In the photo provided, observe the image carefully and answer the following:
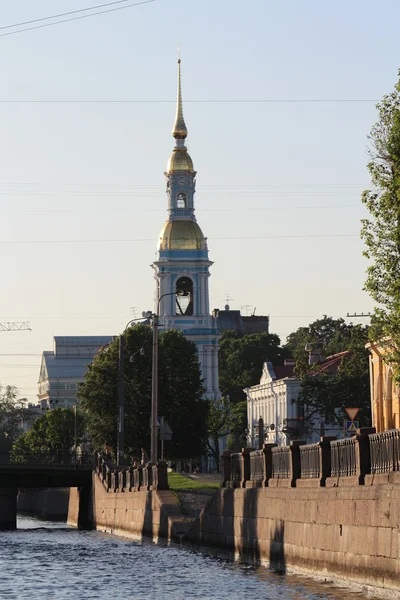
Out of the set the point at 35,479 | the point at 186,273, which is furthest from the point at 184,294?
the point at 35,479

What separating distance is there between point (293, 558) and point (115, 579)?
5.11 m

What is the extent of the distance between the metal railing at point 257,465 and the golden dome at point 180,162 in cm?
12049

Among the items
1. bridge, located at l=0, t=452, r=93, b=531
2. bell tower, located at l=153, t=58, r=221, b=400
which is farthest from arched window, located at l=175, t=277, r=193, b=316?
bridge, located at l=0, t=452, r=93, b=531

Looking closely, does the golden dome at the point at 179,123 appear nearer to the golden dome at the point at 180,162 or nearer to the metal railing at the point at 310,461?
the golden dome at the point at 180,162

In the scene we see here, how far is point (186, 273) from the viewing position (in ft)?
540

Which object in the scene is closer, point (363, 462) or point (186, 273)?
point (363, 462)

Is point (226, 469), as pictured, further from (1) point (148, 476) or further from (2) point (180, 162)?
(2) point (180, 162)

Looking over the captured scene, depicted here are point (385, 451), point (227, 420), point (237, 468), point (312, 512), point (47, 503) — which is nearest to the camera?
point (385, 451)

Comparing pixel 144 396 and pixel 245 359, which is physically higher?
pixel 245 359

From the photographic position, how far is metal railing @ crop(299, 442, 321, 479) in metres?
39.8

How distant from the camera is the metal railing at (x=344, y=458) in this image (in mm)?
35906

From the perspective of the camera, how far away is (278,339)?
192 metres

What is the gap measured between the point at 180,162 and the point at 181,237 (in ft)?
29.6

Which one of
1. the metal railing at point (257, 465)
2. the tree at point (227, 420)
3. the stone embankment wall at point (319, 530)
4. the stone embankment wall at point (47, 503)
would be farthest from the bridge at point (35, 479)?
the tree at point (227, 420)
